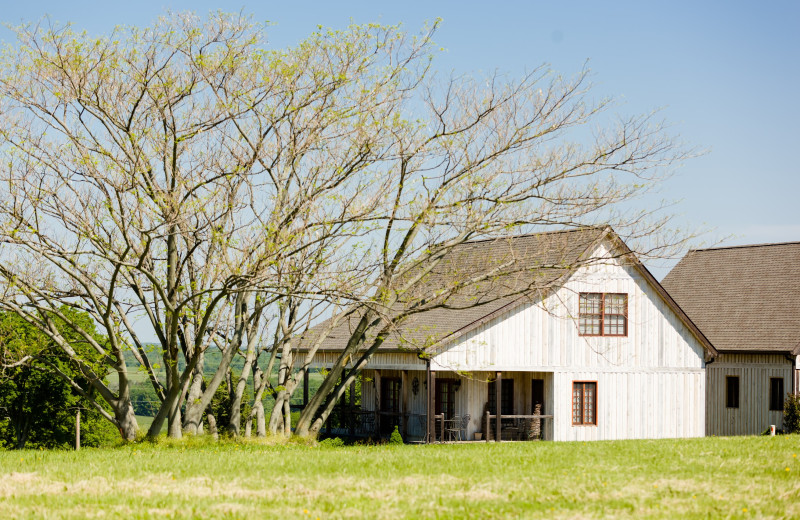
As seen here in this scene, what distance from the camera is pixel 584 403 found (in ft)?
96.3

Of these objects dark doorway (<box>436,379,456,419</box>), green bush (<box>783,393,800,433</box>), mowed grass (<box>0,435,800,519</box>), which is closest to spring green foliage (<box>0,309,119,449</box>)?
dark doorway (<box>436,379,456,419</box>)

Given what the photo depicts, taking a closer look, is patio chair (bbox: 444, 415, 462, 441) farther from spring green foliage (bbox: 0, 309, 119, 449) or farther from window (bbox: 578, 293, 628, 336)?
spring green foliage (bbox: 0, 309, 119, 449)

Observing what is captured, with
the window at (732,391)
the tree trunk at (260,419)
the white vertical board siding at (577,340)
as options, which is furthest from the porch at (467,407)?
the window at (732,391)

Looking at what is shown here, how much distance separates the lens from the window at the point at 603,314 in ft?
96.8

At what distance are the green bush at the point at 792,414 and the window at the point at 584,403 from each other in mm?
5979

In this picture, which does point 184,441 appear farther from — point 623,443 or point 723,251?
point 723,251

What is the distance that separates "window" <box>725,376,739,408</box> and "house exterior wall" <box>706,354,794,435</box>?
10 cm

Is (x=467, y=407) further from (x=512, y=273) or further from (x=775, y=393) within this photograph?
(x=775, y=393)

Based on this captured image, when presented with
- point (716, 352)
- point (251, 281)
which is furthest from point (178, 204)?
point (716, 352)

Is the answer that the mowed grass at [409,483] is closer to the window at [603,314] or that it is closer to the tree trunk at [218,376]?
the tree trunk at [218,376]

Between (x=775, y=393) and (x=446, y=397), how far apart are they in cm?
1133

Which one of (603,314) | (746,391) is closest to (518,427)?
(603,314)

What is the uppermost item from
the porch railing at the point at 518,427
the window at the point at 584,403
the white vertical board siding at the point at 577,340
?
the white vertical board siding at the point at 577,340

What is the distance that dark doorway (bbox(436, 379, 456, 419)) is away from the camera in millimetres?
29375
